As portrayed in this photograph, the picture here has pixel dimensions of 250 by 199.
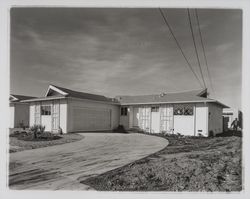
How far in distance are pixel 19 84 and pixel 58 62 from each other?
161 centimetres

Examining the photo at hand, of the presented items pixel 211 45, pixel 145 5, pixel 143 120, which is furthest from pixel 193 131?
pixel 145 5

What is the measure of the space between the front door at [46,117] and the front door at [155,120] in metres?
8.75

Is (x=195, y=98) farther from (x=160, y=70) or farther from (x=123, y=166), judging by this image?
(x=123, y=166)

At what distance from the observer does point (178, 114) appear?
52.7 feet

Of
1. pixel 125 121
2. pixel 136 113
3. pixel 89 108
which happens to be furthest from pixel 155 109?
pixel 89 108

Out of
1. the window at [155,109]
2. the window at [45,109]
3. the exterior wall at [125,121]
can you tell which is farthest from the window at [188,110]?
the window at [45,109]

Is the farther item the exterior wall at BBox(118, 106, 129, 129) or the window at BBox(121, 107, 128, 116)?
the window at BBox(121, 107, 128, 116)

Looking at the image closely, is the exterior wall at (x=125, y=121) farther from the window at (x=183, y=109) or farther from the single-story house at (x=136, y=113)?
the window at (x=183, y=109)

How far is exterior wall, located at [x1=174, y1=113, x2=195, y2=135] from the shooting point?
15297mm

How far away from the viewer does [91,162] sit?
6.29m

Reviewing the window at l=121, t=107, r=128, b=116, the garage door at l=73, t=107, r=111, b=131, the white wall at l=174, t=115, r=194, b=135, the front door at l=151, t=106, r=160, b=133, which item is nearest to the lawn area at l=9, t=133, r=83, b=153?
the garage door at l=73, t=107, r=111, b=131

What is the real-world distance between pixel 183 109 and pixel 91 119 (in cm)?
764

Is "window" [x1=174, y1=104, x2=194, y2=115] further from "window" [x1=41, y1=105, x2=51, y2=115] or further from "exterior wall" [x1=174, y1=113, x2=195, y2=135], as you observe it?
"window" [x1=41, y1=105, x2=51, y2=115]

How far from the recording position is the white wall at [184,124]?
1532 centimetres
